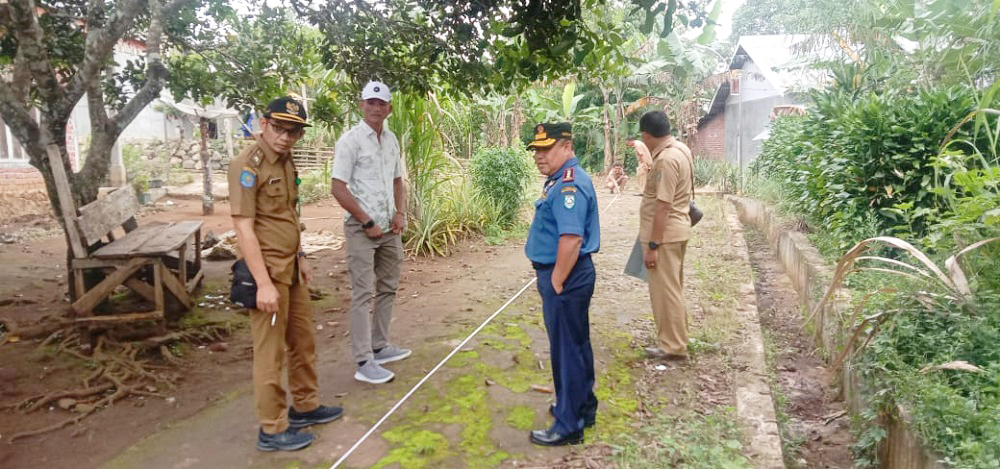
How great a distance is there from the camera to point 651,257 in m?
4.88

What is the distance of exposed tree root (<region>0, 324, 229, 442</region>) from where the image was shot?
14.6 feet

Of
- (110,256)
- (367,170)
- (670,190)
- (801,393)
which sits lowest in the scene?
(801,393)

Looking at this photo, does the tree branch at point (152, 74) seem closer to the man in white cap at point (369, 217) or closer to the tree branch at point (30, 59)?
the tree branch at point (30, 59)

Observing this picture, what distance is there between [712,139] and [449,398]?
26.4 meters

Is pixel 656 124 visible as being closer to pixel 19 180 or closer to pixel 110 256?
pixel 110 256

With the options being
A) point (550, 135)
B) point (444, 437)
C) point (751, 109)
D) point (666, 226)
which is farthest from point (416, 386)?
point (751, 109)

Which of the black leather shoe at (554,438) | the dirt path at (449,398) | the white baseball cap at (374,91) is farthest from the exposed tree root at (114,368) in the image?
the black leather shoe at (554,438)

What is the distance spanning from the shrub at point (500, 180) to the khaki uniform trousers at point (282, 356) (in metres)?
7.47

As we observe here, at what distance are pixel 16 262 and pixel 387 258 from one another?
6583 mm

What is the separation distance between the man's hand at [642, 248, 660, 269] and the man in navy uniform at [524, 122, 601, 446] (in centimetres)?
129

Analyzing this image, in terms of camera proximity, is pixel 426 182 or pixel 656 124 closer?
pixel 656 124

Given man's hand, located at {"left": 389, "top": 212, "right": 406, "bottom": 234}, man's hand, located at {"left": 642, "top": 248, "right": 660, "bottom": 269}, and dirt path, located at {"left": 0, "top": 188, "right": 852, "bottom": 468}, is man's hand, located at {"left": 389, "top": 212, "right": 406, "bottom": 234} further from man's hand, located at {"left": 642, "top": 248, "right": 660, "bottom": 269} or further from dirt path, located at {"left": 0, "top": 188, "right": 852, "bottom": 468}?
man's hand, located at {"left": 642, "top": 248, "right": 660, "bottom": 269}

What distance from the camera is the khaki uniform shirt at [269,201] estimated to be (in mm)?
3418

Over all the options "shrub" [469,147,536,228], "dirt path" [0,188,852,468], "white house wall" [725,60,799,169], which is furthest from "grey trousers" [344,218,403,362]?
"white house wall" [725,60,799,169]
